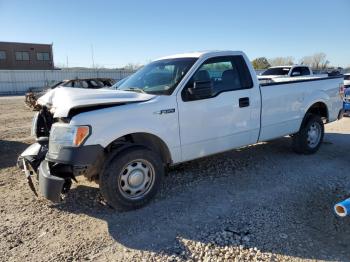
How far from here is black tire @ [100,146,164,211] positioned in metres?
3.88

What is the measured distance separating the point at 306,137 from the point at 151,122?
3.63m

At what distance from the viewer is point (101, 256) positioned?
321 cm

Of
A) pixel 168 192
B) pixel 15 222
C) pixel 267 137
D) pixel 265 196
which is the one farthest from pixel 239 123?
pixel 15 222

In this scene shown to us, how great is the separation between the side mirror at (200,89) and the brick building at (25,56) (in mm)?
56028

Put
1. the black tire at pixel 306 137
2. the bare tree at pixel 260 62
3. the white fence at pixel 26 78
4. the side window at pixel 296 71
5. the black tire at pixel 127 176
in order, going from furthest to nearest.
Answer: the bare tree at pixel 260 62 → the white fence at pixel 26 78 → the side window at pixel 296 71 → the black tire at pixel 306 137 → the black tire at pixel 127 176

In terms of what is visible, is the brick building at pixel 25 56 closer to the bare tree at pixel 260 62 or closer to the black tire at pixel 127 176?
the bare tree at pixel 260 62

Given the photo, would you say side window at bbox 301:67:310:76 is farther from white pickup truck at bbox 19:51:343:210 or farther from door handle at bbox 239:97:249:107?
door handle at bbox 239:97:249:107

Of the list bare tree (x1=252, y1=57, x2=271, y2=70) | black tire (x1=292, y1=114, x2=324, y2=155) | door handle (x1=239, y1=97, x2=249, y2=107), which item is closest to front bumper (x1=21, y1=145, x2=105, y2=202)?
door handle (x1=239, y1=97, x2=249, y2=107)

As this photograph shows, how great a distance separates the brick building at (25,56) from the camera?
172ft

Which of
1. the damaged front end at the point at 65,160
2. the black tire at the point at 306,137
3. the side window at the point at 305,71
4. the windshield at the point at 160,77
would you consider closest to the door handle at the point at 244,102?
the windshield at the point at 160,77

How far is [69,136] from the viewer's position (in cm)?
366

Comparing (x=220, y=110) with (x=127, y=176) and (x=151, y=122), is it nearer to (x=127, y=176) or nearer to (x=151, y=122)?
(x=151, y=122)

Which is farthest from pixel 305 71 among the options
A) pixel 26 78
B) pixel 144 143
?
pixel 26 78

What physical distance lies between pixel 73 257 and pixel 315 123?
17.1ft
